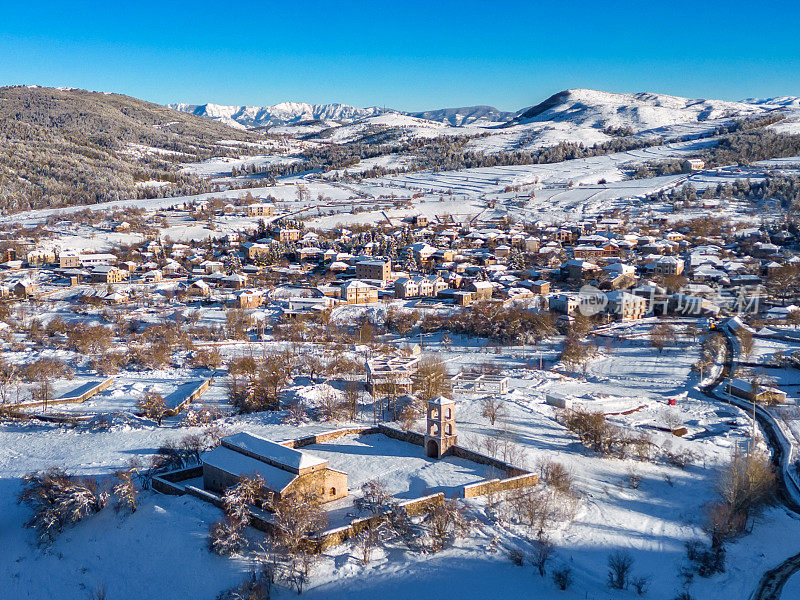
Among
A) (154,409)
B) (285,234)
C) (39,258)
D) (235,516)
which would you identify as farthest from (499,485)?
(285,234)

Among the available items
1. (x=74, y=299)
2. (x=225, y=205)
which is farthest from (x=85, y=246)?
(x=225, y=205)

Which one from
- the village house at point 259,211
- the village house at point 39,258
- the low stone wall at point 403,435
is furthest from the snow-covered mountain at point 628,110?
the low stone wall at point 403,435

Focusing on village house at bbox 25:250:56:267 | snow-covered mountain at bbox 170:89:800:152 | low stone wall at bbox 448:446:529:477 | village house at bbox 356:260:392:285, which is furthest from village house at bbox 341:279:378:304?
snow-covered mountain at bbox 170:89:800:152

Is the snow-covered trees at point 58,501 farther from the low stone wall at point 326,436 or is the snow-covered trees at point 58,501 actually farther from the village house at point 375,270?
the village house at point 375,270

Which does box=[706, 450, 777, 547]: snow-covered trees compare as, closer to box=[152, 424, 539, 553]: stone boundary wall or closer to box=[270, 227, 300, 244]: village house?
box=[152, 424, 539, 553]: stone boundary wall

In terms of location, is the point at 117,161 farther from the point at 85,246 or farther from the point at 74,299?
the point at 74,299

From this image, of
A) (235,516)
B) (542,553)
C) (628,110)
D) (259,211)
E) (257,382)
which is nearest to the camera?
(542,553)

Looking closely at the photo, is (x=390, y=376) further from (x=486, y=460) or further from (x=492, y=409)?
(x=486, y=460)
